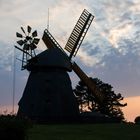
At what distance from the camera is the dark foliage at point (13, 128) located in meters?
22.3

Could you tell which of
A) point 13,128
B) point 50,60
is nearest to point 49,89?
point 50,60

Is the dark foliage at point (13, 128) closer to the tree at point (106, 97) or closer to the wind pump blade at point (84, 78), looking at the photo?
the wind pump blade at point (84, 78)

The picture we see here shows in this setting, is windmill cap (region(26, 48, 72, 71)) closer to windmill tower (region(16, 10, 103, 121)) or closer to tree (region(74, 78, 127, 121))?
windmill tower (region(16, 10, 103, 121))

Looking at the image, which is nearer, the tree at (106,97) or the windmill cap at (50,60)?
the windmill cap at (50,60)

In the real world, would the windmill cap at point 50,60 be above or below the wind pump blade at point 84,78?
above

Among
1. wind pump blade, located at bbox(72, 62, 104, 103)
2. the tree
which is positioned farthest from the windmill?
the tree

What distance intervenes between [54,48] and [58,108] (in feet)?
25.7

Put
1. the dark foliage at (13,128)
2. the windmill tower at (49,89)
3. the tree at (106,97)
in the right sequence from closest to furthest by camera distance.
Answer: the dark foliage at (13,128), the windmill tower at (49,89), the tree at (106,97)

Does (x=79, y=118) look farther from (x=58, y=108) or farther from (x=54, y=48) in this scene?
(x=54, y=48)

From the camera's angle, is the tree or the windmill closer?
the windmill

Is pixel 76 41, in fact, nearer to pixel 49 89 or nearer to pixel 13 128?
pixel 49 89

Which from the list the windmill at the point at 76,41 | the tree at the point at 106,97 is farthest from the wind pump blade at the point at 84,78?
the tree at the point at 106,97

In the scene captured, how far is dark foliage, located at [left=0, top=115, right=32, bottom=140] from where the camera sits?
22328 mm

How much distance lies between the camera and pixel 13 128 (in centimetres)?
2255
